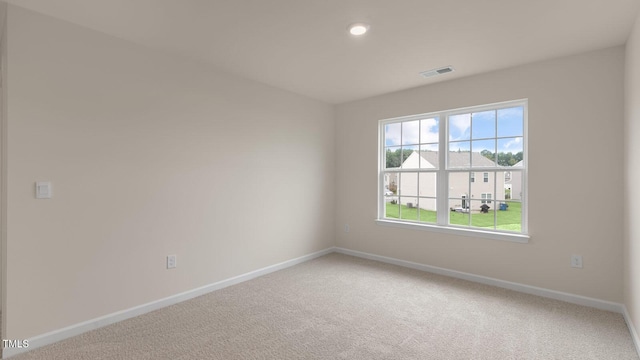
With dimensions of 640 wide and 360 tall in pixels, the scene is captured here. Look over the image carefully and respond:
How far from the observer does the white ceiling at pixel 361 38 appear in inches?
85.1

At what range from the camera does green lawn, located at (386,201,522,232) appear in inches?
135

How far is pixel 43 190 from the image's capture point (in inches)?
89.2

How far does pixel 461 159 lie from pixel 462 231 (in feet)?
2.95

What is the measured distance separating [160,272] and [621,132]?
448cm

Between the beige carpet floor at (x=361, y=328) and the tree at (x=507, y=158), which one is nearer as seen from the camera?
the beige carpet floor at (x=361, y=328)

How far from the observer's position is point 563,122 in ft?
10.0

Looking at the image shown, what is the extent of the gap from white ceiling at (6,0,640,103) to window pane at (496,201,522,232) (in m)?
1.54

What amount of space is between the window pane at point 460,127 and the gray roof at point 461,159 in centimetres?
20

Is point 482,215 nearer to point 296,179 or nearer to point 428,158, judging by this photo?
point 428,158

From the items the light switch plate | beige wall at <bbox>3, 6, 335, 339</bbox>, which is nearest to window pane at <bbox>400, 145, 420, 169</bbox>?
beige wall at <bbox>3, 6, 335, 339</bbox>

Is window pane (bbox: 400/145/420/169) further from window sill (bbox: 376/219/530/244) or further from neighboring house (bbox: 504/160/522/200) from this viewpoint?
neighboring house (bbox: 504/160/522/200)

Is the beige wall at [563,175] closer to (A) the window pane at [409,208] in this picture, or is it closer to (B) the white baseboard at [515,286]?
(B) the white baseboard at [515,286]

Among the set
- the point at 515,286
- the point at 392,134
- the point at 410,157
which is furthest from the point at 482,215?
the point at 392,134

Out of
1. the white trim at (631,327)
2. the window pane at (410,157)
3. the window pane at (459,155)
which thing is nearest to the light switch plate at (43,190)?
the window pane at (410,157)
